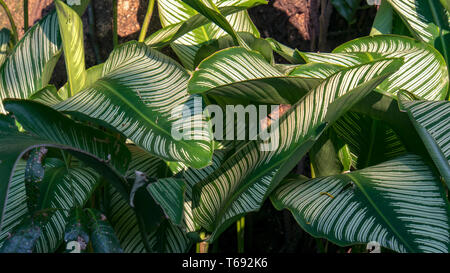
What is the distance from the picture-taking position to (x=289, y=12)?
154 cm

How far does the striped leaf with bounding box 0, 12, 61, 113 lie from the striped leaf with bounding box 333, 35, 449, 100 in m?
0.76

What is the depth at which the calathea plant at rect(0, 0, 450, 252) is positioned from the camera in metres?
0.81

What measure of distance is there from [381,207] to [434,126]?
177mm

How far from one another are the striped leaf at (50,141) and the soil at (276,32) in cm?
70

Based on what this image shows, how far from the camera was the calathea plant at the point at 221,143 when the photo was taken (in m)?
0.81

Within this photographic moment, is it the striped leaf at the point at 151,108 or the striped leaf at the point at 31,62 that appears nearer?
the striped leaf at the point at 151,108

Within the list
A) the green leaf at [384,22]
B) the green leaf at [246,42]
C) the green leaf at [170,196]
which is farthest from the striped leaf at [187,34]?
the green leaf at [170,196]

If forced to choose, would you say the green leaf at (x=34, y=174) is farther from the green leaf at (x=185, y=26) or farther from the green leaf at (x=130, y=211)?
the green leaf at (x=185, y=26)

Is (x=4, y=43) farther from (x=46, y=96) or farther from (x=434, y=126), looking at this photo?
(x=434, y=126)

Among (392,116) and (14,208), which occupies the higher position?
(392,116)

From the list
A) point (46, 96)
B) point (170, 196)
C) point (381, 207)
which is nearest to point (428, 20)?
point (381, 207)

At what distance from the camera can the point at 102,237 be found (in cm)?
78

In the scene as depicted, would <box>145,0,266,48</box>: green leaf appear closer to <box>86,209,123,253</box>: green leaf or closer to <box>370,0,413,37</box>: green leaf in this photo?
<box>370,0,413,37</box>: green leaf

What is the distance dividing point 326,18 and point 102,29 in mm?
761
